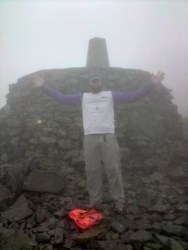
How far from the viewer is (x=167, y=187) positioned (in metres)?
10.1

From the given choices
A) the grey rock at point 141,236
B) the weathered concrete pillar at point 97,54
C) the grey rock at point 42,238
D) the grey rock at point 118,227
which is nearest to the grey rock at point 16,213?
the grey rock at point 42,238

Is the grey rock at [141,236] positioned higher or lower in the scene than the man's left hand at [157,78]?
lower

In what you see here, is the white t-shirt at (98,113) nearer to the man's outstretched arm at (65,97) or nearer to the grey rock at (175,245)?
the man's outstretched arm at (65,97)

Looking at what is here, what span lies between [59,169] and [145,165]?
121 inches

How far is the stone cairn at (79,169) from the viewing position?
20.7ft

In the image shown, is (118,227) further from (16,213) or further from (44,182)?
(44,182)

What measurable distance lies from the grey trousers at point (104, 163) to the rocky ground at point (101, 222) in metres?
0.38

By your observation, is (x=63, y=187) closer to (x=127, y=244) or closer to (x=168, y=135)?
(x=127, y=244)

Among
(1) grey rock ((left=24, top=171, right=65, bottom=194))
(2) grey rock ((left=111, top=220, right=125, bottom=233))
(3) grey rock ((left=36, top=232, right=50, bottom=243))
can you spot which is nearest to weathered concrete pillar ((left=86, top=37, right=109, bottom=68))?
(1) grey rock ((left=24, top=171, right=65, bottom=194))

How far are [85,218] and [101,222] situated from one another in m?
0.34

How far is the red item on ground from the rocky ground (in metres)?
0.12

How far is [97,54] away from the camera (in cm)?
1784

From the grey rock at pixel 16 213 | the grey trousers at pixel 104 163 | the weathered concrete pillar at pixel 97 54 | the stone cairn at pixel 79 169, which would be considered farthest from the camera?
the weathered concrete pillar at pixel 97 54

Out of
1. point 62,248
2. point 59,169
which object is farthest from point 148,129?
point 62,248
